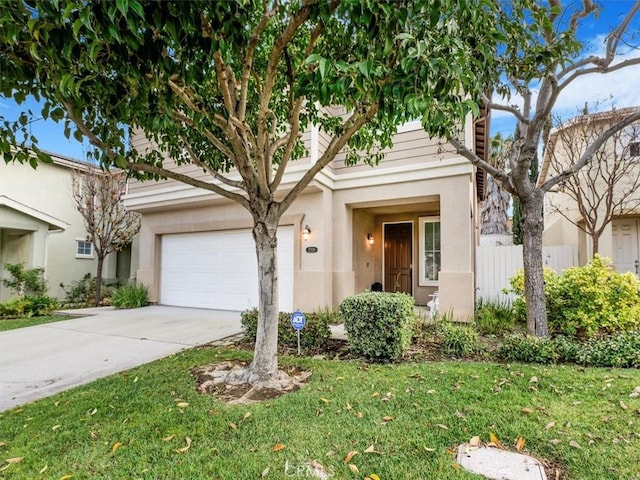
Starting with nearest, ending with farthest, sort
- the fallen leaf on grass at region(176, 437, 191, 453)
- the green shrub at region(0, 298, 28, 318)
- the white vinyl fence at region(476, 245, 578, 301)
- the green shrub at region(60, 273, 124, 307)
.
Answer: the fallen leaf on grass at region(176, 437, 191, 453)
the white vinyl fence at region(476, 245, 578, 301)
the green shrub at region(0, 298, 28, 318)
the green shrub at region(60, 273, 124, 307)

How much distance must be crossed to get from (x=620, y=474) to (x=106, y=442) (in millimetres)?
3927

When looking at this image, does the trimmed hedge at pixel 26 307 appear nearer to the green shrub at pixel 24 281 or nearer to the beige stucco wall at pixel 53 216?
the green shrub at pixel 24 281

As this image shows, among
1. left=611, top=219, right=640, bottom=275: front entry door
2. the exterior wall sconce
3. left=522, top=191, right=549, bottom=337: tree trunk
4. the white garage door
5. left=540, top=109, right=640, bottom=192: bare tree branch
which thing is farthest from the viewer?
left=611, top=219, right=640, bottom=275: front entry door

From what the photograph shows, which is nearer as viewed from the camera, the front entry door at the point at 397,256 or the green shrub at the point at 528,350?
the green shrub at the point at 528,350

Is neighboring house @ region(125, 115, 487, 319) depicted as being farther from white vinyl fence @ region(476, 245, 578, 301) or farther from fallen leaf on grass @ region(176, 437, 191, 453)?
fallen leaf on grass @ region(176, 437, 191, 453)

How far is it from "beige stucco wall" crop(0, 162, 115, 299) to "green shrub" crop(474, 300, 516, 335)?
44.3ft

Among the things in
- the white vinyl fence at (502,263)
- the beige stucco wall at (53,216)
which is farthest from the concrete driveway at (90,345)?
the white vinyl fence at (502,263)

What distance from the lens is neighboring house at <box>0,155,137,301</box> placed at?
11656mm

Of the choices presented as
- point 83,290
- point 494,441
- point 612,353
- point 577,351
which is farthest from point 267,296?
point 83,290

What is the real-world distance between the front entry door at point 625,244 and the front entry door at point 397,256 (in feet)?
18.7

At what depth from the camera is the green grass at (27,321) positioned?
27.1ft

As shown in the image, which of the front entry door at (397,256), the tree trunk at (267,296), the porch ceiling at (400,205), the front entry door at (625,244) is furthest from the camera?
the front entry door at (397,256)

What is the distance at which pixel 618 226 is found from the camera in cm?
997

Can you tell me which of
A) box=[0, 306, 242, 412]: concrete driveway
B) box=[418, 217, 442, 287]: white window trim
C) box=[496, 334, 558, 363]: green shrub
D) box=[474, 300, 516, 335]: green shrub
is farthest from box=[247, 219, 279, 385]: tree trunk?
box=[418, 217, 442, 287]: white window trim
